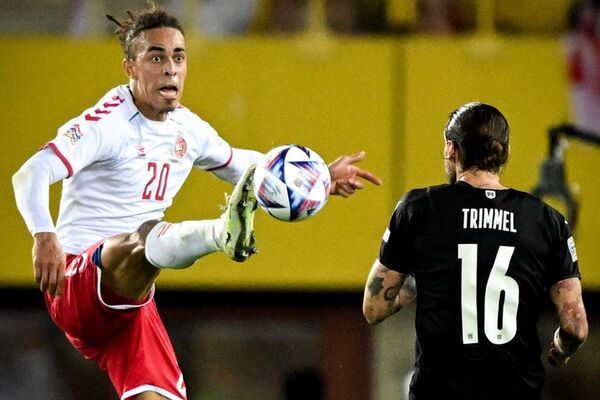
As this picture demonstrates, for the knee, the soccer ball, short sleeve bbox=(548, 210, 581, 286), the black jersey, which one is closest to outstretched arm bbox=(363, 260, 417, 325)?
the black jersey

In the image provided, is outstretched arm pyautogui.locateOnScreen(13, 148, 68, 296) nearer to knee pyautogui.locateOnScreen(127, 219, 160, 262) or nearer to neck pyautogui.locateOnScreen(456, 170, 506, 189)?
knee pyautogui.locateOnScreen(127, 219, 160, 262)

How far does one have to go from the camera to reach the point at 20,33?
7.72 m

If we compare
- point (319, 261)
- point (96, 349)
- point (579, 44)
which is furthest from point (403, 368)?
point (96, 349)

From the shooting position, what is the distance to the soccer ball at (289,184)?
162 inches

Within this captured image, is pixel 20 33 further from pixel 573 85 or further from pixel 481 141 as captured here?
pixel 481 141

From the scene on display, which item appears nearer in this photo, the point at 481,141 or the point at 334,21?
the point at 481,141

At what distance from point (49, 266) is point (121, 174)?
0.64 m

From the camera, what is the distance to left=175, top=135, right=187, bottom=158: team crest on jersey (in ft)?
16.1

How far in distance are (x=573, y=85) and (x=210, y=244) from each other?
3902 millimetres

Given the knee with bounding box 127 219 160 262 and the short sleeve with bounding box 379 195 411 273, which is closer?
the short sleeve with bounding box 379 195 411 273

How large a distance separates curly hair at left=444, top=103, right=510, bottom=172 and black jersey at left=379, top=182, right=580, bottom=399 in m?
0.08

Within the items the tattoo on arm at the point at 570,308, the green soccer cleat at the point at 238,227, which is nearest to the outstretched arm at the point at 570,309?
the tattoo on arm at the point at 570,308

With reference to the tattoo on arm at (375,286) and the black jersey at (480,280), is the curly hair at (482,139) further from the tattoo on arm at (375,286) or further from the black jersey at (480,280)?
the tattoo on arm at (375,286)

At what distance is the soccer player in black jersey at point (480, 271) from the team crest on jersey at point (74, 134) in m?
1.23
